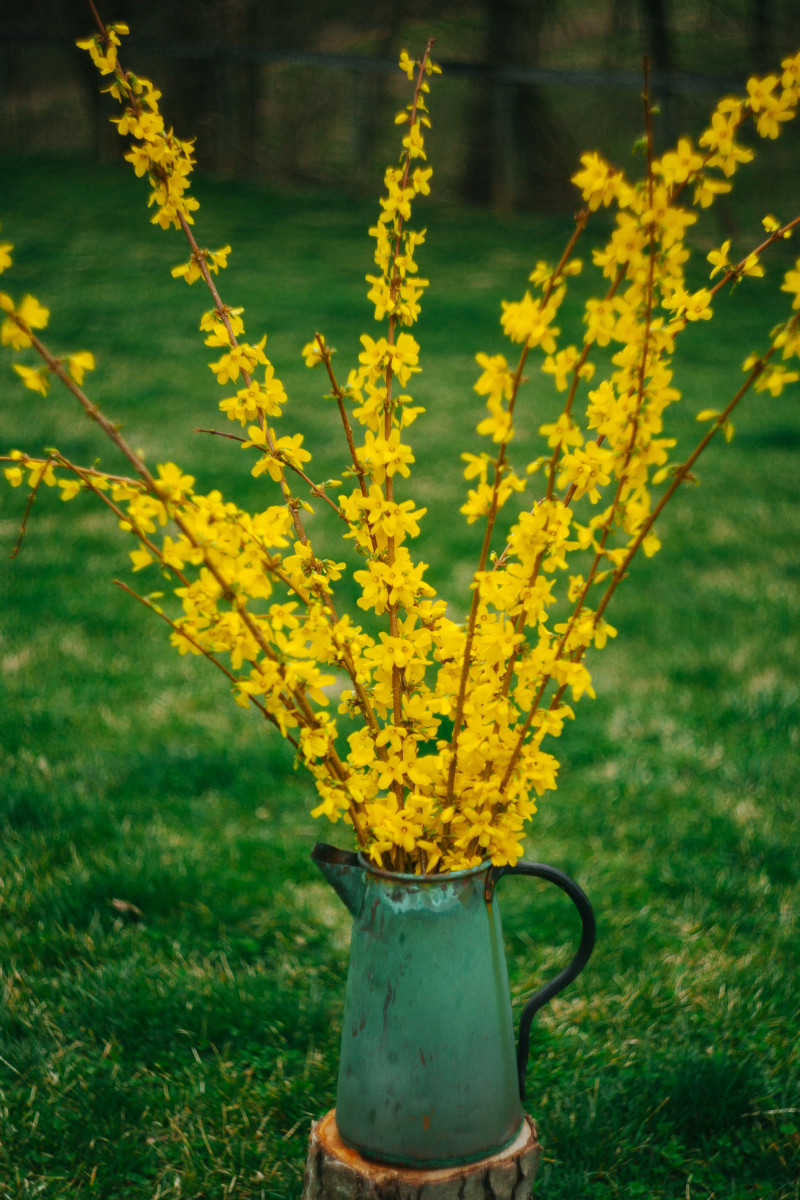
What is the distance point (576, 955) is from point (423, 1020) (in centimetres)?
29

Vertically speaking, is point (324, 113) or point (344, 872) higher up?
point (324, 113)

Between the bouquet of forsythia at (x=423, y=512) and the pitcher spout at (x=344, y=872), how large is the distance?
36mm

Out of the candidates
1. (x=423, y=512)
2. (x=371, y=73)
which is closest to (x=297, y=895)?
(x=423, y=512)

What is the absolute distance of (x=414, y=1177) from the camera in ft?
4.48

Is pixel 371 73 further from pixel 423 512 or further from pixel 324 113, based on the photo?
pixel 423 512

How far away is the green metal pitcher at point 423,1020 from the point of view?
1358 mm

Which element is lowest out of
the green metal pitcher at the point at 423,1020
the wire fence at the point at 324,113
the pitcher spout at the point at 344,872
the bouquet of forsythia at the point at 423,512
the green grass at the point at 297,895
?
the green grass at the point at 297,895

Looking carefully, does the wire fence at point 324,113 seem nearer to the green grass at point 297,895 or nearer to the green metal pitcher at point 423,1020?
the green grass at point 297,895

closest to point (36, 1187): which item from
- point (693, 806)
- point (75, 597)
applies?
point (693, 806)

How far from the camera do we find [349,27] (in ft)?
40.6

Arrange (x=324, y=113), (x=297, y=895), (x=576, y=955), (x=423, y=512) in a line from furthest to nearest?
(x=324, y=113)
(x=297, y=895)
(x=576, y=955)
(x=423, y=512)

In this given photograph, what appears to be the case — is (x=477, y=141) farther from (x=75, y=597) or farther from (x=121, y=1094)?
(x=121, y=1094)

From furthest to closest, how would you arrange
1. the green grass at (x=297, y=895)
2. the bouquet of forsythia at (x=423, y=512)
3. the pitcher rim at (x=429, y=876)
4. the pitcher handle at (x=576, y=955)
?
the green grass at (x=297, y=895) < the pitcher handle at (x=576, y=955) < the pitcher rim at (x=429, y=876) < the bouquet of forsythia at (x=423, y=512)

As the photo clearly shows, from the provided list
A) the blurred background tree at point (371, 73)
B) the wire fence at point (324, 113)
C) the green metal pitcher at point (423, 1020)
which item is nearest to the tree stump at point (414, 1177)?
the green metal pitcher at point (423, 1020)
